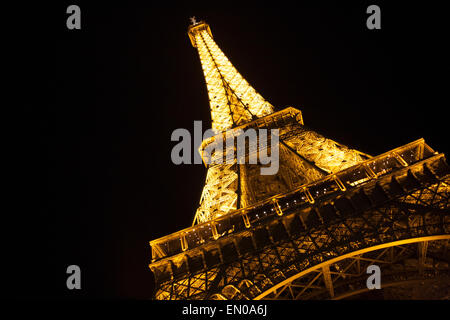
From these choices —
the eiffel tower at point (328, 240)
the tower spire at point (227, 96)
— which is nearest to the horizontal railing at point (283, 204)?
the eiffel tower at point (328, 240)

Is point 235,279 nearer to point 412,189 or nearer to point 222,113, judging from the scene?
point 412,189

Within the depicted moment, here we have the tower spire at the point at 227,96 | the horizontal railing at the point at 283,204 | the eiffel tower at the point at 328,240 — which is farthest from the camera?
the tower spire at the point at 227,96

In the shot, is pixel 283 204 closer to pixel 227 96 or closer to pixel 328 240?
pixel 328 240

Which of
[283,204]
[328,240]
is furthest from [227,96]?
[328,240]

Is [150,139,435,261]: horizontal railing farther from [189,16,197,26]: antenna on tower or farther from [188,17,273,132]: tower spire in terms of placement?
[189,16,197,26]: antenna on tower

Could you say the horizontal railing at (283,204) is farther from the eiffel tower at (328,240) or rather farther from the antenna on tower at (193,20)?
the antenna on tower at (193,20)
